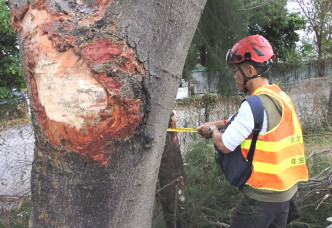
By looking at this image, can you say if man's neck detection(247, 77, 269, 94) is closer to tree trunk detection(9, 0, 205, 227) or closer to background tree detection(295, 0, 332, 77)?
tree trunk detection(9, 0, 205, 227)

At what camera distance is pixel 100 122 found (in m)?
1.01

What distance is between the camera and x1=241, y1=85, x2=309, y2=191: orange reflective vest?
204 centimetres

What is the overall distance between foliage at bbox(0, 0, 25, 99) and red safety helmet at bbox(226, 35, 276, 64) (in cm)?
912

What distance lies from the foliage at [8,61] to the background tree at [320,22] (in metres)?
12.1

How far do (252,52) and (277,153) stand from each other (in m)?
0.72

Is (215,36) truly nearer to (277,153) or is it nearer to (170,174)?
(170,174)

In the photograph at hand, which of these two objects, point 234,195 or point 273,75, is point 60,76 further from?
point 273,75

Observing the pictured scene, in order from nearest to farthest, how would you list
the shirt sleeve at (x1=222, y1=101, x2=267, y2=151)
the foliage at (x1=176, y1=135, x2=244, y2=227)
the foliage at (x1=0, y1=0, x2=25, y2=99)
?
the shirt sleeve at (x1=222, y1=101, x2=267, y2=151) < the foliage at (x1=176, y1=135, x2=244, y2=227) < the foliage at (x1=0, y1=0, x2=25, y2=99)

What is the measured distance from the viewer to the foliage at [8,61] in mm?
10242

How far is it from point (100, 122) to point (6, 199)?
9.49 ft

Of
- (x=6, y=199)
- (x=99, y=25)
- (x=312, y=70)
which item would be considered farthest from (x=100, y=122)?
(x=312, y=70)

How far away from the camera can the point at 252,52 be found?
2.33 metres

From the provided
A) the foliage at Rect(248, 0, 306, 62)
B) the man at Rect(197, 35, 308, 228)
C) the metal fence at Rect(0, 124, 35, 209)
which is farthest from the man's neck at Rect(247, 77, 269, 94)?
the foliage at Rect(248, 0, 306, 62)

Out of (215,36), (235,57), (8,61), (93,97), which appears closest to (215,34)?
(215,36)
